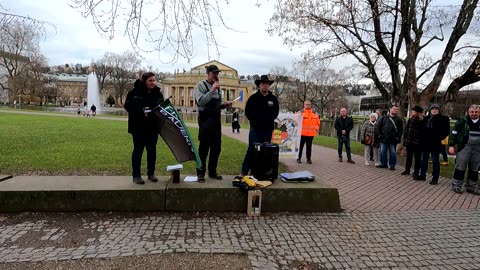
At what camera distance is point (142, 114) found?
5484 millimetres

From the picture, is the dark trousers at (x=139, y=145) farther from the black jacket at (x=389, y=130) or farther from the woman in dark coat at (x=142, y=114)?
the black jacket at (x=389, y=130)

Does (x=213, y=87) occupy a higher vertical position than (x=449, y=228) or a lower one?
higher

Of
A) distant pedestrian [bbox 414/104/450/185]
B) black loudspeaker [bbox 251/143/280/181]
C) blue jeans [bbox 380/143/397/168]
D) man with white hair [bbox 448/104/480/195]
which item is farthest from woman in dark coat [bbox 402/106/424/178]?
black loudspeaker [bbox 251/143/280/181]

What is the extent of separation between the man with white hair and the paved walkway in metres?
0.35

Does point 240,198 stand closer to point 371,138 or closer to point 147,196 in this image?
point 147,196

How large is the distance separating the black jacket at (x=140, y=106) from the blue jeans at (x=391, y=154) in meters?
7.98

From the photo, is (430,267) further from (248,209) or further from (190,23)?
(190,23)

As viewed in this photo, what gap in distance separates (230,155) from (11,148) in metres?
7.19

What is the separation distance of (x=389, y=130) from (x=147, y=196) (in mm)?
8192

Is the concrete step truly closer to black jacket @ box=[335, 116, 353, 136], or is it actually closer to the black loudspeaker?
the black loudspeaker

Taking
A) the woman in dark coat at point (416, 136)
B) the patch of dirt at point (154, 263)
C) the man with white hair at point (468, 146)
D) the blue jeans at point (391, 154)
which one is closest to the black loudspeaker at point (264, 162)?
the patch of dirt at point (154, 263)

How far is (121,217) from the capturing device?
5.05 metres

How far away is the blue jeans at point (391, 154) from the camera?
34.8ft

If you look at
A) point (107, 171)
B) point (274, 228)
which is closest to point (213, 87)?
point (274, 228)
